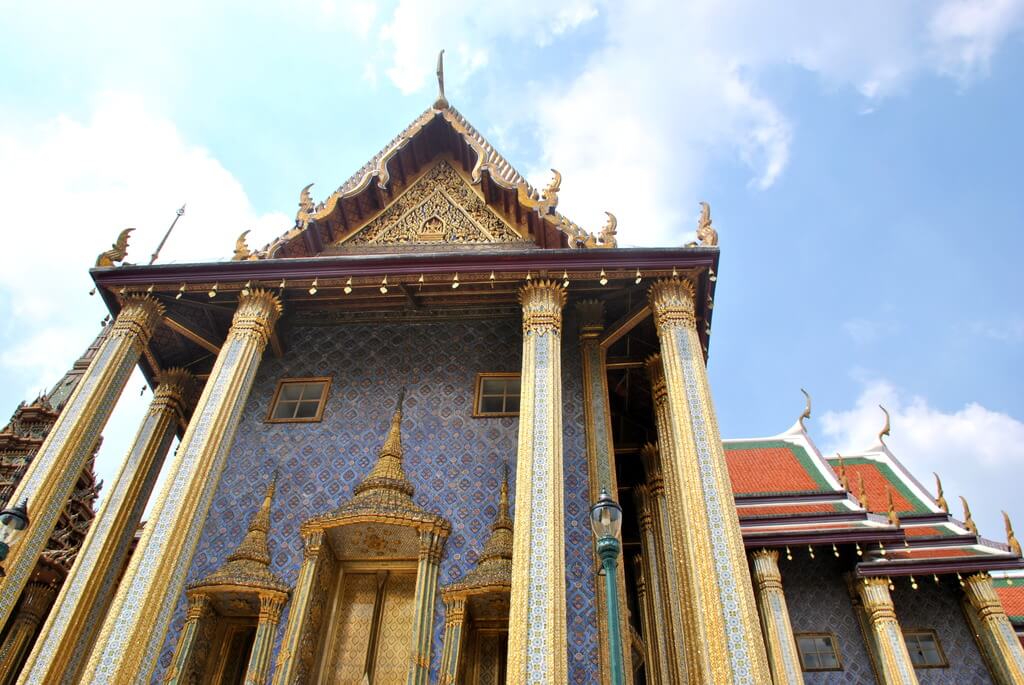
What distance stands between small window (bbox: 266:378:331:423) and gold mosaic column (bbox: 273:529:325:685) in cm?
188

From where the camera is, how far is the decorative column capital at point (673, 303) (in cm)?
877

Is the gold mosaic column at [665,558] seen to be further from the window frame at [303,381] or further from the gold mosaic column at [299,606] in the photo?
the window frame at [303,381]

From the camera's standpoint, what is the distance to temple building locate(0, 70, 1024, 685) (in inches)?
287

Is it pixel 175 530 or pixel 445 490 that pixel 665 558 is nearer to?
pixel 445 490

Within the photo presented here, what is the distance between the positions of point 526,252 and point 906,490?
10628 mm

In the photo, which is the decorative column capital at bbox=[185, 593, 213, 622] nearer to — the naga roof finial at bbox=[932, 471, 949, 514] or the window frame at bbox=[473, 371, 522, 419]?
the window frame at bbox=[473, 371, 522, 419]

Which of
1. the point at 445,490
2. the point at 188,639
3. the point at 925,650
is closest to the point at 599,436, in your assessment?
the point at 445,490

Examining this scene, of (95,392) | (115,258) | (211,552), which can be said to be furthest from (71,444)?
(115,258)

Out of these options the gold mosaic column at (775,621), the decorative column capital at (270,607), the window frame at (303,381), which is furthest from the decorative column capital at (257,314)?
the gold mosaic column at (775,621)

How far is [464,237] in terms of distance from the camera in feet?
36.1

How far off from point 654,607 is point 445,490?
373 centimetres

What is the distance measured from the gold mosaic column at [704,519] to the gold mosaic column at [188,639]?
531 cm

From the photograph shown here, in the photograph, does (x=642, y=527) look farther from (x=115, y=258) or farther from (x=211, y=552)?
(x=115, y=258)

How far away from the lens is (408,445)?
9.59 m
